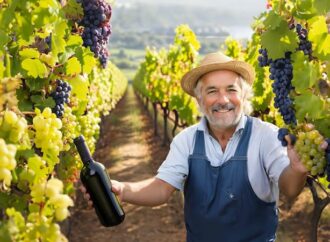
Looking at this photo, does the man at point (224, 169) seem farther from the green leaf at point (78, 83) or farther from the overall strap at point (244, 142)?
the green leaf at point (78, 83)

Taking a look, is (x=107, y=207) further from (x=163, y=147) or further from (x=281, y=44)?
(x=163, y=147)

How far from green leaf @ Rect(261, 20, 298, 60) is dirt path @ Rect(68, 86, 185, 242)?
522cm

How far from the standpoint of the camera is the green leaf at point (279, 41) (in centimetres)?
307

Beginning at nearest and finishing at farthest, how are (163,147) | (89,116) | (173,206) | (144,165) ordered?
(89,116), (173,206), (144,165), (163,147)

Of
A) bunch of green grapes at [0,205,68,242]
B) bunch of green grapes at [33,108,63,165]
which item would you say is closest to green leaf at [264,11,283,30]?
bunch of green grapes at [33,108,63,165]

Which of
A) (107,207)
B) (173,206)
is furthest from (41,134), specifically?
(173,206)

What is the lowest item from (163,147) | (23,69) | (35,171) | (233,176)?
(163,147)

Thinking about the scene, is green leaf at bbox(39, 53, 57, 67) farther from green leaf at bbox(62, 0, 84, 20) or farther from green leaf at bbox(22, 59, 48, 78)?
green leaf at bbox(62, 0, 84, 20)

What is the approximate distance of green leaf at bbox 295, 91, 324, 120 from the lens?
2.54 meters

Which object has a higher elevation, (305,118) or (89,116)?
(305,118)

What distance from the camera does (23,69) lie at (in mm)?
3229

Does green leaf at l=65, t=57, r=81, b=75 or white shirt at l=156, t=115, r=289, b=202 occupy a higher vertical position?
green leaf at l=65, t=57, r=81, b=75

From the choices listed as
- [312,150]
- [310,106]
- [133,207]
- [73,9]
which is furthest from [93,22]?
[133,207]

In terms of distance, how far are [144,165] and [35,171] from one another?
11.1 metres
